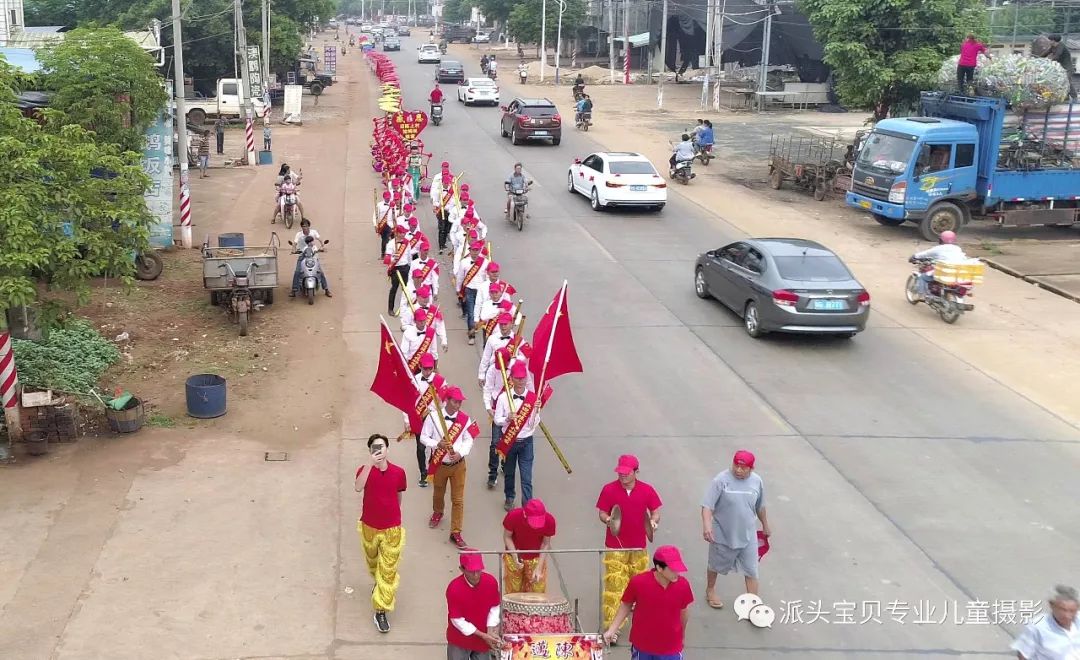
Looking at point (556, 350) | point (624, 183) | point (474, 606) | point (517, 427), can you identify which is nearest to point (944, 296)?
point (556, 350)

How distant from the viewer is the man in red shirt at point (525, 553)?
812 cm

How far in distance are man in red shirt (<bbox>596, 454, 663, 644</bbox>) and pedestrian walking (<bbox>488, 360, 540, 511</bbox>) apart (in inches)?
70.2

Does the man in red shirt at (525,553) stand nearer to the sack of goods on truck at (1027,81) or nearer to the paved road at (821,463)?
the paved road at (821,463)

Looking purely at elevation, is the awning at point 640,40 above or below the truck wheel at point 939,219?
above

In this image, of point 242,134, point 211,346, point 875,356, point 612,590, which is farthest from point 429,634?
point 242,134

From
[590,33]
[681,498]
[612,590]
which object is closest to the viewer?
[612,590]

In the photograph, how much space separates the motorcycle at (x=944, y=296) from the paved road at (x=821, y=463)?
Result: 1.30 ft

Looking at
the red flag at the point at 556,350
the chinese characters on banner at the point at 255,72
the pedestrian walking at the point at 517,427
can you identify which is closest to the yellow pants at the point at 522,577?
the pedestrian walking at the point at 517,427

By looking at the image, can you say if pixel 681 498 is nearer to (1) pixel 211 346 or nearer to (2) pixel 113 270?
(2) pixel 113 270

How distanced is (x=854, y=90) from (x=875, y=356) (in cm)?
1587

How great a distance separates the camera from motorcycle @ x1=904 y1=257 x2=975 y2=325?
Answer: 17469mm

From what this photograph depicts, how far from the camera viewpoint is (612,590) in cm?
820

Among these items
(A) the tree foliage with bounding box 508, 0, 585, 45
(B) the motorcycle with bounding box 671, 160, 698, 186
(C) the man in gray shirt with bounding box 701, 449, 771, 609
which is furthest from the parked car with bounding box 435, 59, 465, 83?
(C) the man in gray shirt with bounding box 701, 449, 771, 609

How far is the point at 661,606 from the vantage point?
683 cm
